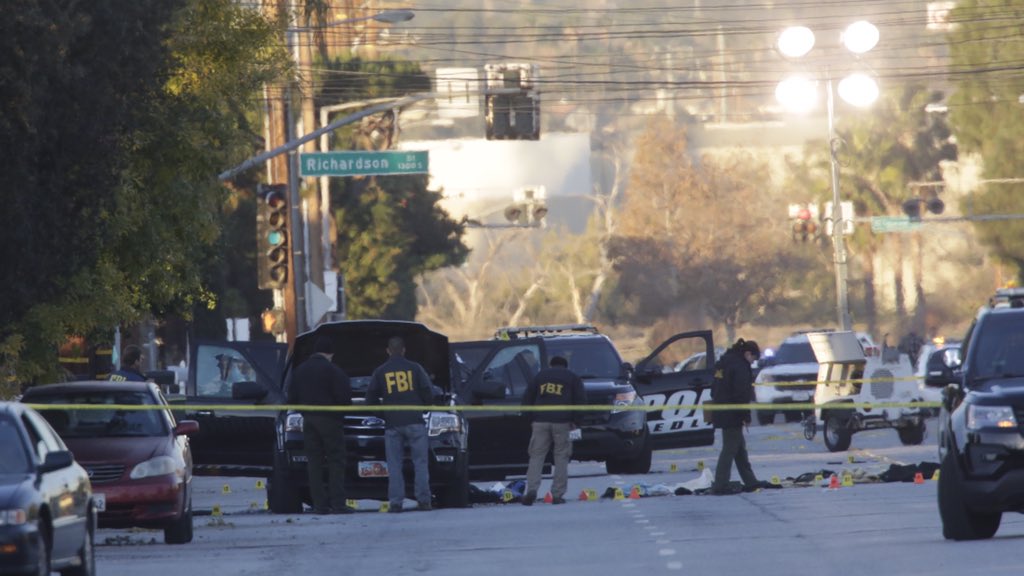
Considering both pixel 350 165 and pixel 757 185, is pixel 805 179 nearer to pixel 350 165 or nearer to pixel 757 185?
pixel 757 185

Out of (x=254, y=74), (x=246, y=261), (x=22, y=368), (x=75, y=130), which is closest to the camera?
(x=75, y=130)

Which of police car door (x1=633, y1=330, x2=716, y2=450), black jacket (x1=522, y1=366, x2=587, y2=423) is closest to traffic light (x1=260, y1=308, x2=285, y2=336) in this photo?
police car door (x1=633, y1=330, x2=716, y2=450)

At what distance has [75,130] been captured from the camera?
63.7 feet

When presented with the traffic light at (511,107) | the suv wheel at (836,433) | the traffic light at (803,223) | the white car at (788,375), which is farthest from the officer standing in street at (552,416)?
the traffic light at (803,223)

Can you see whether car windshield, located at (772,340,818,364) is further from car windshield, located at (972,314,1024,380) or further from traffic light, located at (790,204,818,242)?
car windshield, located at (972,314,1024,380)

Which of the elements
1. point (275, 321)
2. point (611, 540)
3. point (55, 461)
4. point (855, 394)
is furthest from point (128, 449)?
point (275, 321)

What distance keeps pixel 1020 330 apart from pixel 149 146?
11642 mm

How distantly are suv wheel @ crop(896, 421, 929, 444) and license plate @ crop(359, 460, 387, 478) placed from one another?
13.3 meters

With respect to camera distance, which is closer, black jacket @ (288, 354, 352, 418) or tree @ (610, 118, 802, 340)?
black jacket @ (288, 354, 352, 418)

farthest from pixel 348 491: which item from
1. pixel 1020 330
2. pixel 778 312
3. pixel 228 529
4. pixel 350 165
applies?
pixel 778 312

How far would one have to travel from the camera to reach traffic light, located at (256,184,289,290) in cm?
3575

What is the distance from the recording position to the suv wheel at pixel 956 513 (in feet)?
51.8

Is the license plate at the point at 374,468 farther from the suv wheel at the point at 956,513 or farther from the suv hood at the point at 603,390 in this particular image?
the suv wheel at the point at 956,513

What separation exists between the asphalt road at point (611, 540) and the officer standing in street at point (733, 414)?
490 mm
